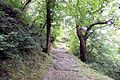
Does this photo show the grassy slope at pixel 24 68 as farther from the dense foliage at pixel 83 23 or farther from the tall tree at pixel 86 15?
the tall tree at pixel 86 15

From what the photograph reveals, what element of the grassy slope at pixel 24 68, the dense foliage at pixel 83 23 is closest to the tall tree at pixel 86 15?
the dense foliage at pixel 83 23

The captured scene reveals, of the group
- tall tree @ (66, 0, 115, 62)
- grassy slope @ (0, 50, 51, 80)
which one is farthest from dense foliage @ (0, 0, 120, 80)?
grassy slope @ (0, 50, 51, 80)

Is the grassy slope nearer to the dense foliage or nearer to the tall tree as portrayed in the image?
the dense foliage

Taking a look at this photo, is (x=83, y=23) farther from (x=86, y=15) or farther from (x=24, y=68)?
(x=24, y=68)

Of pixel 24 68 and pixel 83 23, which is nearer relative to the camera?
pixel 24 68

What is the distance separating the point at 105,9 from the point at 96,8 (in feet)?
2.57

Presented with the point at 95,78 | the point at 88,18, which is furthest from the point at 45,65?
the point at 88,18

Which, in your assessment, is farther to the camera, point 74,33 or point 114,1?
point 74,33

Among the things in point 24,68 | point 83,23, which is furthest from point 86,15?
point 24,68

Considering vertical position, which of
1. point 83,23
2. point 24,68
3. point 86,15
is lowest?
point 24,68

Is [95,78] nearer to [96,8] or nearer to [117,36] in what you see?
[96,8]

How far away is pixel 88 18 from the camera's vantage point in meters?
11.5

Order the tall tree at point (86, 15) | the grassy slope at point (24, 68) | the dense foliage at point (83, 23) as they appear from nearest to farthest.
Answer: the grassy slope at point (24, 68), the dense foliage at point (83, 23), the tall tree at point (86, 15)

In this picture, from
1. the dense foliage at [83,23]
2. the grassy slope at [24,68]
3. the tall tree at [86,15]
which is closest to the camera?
the grassy slope at [24,68]
